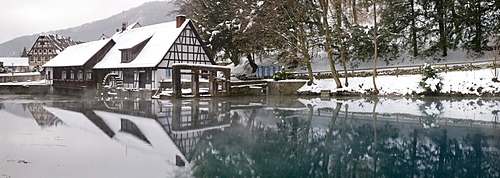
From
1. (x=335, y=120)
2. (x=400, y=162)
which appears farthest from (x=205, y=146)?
(x=335, y=120)

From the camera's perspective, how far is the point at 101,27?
11538 centimetres

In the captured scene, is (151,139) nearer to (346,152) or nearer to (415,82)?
(346,152)

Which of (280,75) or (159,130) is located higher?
(280,75)

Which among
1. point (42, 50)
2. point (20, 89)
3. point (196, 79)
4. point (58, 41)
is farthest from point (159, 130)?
point (58, 41)

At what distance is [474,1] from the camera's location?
29.8 metres

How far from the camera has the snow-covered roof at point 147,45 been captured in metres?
30.2

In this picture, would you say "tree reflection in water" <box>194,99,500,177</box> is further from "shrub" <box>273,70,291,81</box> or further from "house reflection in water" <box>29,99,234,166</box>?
"shrub" <box>273,70,291,81</box>

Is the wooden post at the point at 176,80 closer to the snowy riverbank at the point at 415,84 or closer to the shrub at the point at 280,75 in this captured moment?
the shrub at the point at 280,75

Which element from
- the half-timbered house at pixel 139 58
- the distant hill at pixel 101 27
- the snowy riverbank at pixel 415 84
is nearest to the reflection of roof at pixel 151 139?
the half-timbered house at pixel 139 58

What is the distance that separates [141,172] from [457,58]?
3155cm

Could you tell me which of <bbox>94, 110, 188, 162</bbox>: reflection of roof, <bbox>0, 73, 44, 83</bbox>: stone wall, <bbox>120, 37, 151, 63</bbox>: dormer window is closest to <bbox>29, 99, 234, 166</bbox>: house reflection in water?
<bbox>94, 110, 188, 162</bbox>: reflection of roof

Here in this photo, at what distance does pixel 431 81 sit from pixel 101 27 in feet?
360

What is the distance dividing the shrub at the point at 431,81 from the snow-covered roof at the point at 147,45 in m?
19.0

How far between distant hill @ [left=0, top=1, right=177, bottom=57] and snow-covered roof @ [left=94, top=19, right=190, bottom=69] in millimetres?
70601
